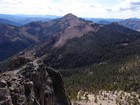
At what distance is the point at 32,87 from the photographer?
33531 mm

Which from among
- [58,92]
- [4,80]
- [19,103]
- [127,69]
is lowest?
[127,69]

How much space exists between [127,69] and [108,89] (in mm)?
63987

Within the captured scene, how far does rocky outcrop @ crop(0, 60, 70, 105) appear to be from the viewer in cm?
2948

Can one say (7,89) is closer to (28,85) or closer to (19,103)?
(19,103)

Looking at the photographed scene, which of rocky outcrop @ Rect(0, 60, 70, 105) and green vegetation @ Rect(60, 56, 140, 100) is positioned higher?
rocky outcrop @ Rect(0, 60, 70, 105)

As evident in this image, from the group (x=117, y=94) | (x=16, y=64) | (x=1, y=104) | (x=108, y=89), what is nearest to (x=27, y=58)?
(x=16, y=64)

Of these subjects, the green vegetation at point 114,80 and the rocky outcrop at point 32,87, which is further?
the green vegetation at point 114,80

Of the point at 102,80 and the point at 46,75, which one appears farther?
the point at 102,80

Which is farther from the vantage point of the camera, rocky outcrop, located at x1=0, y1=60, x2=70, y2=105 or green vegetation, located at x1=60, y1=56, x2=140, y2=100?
green vegetation, located at x1=60, y1=56, x2=140, y2=100

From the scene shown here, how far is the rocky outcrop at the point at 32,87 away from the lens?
29.5 m

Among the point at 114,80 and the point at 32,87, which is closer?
the point at 32,87

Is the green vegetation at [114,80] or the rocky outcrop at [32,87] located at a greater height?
the rocky outcrop at [32,87]

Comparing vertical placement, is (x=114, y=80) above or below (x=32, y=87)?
below

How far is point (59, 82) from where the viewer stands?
43.8m
